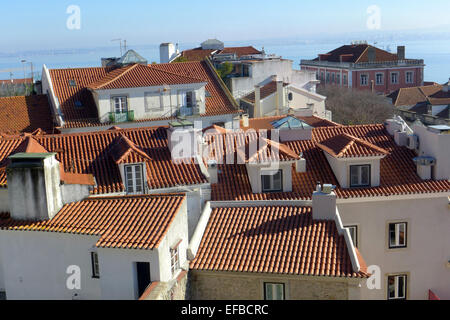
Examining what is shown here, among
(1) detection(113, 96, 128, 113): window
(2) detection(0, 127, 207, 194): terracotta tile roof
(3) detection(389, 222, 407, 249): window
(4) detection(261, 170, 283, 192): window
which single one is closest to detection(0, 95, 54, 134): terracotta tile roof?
(1) detection(113, 96, 128, 113): window

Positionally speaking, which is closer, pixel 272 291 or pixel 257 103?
pixel 272 291

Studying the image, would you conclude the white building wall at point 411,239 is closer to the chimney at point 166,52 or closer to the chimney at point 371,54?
the chimney at point 166,52

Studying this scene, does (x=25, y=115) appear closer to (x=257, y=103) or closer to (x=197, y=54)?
(x=257, y=103)

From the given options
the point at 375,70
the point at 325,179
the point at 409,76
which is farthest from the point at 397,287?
the point at 409,76

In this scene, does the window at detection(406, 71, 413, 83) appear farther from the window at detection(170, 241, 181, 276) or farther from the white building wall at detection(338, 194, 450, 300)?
the window at detection(170, 241, 181, 276)

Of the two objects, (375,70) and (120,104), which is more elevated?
(375,70)

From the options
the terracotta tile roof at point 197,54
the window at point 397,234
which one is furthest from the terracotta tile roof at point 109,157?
the terracotta tile roof at point 197,54
